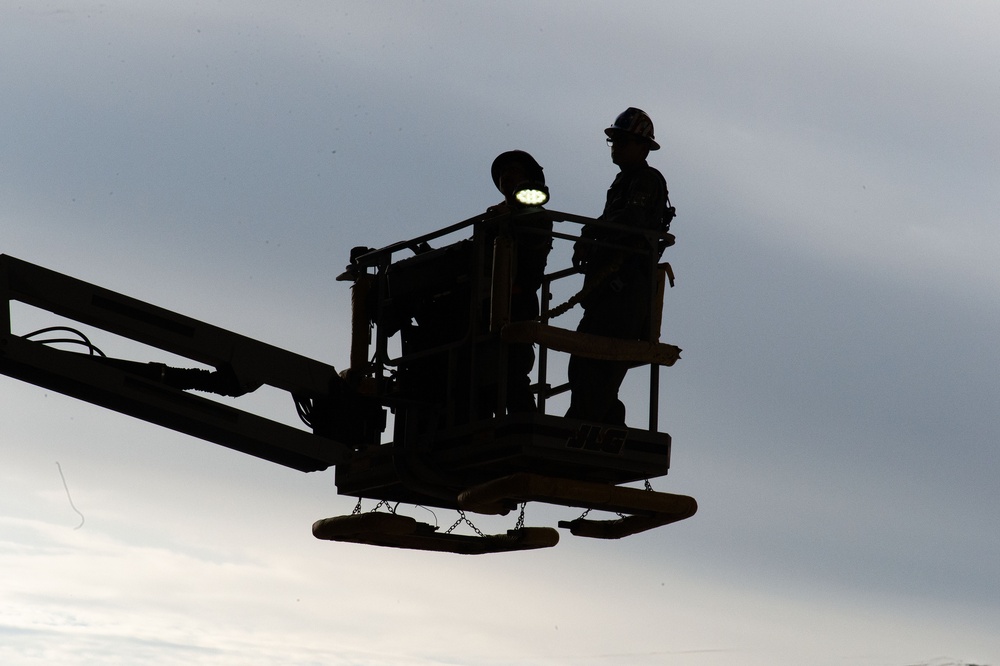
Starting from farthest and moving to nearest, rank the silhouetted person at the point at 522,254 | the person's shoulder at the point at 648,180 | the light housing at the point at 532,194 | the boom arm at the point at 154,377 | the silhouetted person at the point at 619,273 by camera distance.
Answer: the person's shoulder at the point at 648,180 → the silhouetted person at the point at 619,273 → the silhouetted person at the point at 522,254 → the light housing at the point at 532,194 → the boom arm at the point at 154,377

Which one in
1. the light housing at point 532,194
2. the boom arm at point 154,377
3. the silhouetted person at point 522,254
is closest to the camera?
the boom arm at point 154,377

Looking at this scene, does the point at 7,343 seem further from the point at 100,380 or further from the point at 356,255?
the point at 356,255

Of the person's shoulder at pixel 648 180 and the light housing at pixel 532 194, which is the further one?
the person's shoulder at pixel 648 180

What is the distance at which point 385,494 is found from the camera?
16312 millimetres

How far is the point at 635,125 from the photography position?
1524 centimetres

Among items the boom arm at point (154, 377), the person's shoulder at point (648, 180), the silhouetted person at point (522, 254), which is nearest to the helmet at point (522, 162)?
the silhouetted person at point (522, 254)

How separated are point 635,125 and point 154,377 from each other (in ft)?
16.4

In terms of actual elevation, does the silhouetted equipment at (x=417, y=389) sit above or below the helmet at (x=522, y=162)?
below

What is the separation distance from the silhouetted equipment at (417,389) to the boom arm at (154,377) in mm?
13

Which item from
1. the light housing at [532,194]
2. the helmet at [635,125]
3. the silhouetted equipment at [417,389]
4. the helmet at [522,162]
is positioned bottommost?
the silhouetted equipment at [417,389]

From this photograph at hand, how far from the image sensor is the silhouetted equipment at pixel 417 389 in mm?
14070

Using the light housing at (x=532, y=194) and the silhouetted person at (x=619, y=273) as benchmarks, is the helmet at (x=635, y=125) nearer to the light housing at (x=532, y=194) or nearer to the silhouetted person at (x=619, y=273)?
the silhouetted person at (x=619, y=273)

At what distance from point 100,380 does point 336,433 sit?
2.51 m

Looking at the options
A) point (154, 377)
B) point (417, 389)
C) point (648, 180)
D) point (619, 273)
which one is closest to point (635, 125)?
point (648, 180)
